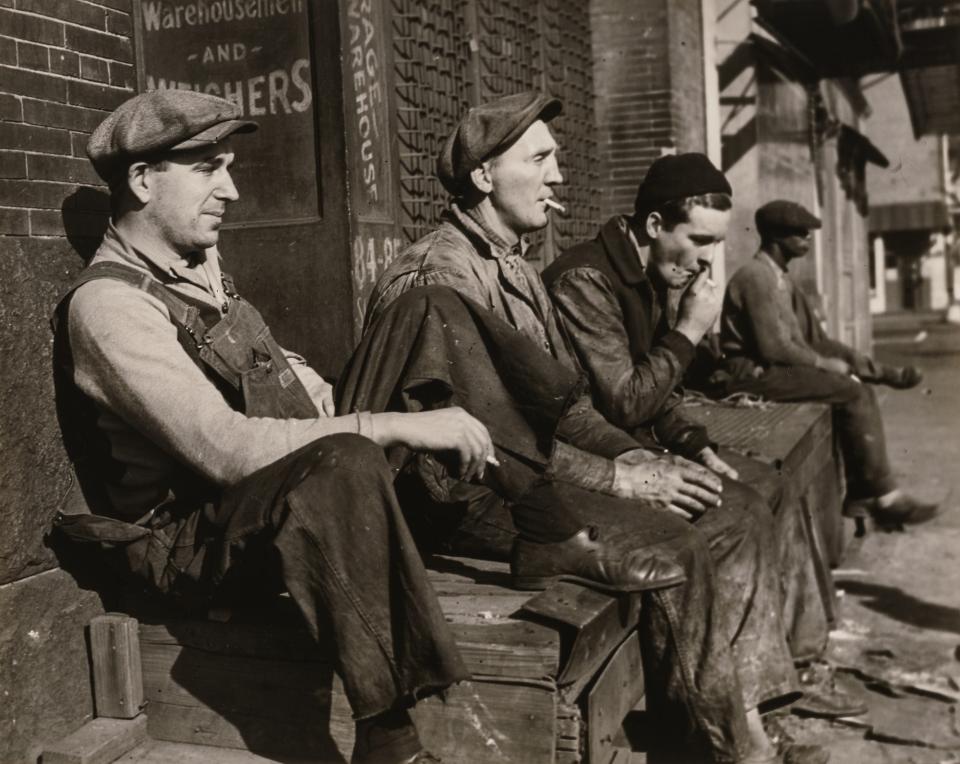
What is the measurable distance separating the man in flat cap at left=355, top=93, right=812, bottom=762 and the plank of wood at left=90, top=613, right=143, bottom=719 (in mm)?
944

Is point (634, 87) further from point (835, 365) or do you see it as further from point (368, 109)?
point (368, 109)

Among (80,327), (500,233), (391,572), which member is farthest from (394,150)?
(391,572)

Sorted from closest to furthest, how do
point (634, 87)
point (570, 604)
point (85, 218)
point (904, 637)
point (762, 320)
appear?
point (570, 604), point (85, 218), point (904, 637), point (762, 320), point (634, 87)

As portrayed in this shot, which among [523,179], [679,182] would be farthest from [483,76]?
[523,179]

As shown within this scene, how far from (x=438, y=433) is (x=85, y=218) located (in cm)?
130

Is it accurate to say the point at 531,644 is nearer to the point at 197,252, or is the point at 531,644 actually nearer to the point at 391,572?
the point at 391,572

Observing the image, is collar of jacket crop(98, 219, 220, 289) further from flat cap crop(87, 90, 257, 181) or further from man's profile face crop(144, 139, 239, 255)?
flat cap crop(87, 90, 257, 181)

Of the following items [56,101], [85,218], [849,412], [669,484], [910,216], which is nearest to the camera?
[56,101]

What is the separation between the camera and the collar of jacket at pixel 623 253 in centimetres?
419

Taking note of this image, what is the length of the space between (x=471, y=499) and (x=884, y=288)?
146 ft

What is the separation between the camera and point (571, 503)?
3244 millimetres

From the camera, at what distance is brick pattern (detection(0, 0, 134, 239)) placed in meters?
2.93

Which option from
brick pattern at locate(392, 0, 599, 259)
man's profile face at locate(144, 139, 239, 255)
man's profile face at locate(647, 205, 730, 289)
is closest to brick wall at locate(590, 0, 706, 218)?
brick pattern at locate(392, 0, 599, 259)

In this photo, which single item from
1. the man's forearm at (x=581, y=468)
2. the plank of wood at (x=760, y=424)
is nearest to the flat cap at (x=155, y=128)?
the man's forearm at (x=581, y=468)
